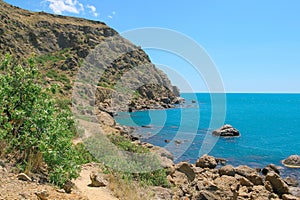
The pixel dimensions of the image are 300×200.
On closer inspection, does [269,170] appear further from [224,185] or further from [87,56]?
[87,56]

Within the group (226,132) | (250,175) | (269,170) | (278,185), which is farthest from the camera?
(226,132)

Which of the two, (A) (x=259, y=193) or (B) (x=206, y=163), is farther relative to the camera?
(B) (x=206, y=163)

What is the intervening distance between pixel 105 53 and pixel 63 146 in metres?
62.6

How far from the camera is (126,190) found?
9.13 metres

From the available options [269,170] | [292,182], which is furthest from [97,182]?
[269,170]


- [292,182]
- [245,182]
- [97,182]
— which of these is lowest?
[97,182]

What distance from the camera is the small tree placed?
729 centimetres

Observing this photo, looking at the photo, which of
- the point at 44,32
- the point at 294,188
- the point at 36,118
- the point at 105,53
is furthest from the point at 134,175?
the point at 44,32

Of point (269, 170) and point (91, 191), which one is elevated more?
point (269, 170)

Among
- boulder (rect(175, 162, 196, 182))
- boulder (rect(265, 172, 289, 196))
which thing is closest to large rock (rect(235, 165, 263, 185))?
boulder (rect(265, 172, 289, 196))

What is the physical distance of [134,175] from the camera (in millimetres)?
11453

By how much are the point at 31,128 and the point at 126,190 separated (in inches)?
145

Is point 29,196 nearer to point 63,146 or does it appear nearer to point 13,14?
point 63,146

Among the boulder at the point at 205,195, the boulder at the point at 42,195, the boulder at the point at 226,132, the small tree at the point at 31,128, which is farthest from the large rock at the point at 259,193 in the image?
the boulder at the point at 226,132
